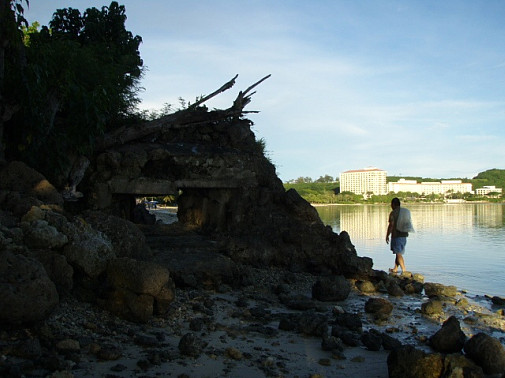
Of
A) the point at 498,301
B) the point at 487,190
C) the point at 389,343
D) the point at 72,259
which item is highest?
the point at 487,190

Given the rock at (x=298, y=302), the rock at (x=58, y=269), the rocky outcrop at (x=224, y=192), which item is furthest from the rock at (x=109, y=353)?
the rocky outcrop at (x=224, y=192)

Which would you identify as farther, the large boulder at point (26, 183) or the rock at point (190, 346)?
the large boulder at point (26, 183)

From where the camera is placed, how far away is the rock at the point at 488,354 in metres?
5.38

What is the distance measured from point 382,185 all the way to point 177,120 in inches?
5074

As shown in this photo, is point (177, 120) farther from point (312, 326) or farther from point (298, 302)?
point (312, 326)

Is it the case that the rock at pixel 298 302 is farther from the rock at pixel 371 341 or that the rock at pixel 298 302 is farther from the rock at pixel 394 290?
the rock at pixel 394 290

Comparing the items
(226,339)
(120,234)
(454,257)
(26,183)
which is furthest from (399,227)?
(26,183)

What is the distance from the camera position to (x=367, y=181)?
5281 inches

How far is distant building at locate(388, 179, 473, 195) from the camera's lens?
12531 cm

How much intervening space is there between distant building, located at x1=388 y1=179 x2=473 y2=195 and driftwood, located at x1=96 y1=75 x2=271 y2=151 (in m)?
120

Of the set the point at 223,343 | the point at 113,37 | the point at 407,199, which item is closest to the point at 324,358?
the point at 223,343

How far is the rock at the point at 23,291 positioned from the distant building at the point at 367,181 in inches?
5065

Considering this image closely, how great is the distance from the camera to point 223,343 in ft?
19.3

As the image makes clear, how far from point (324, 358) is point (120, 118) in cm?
992
